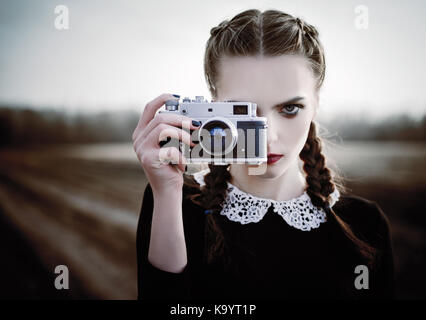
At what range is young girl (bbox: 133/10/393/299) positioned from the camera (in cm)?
87

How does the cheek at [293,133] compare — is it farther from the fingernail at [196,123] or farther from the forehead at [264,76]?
the fingernail at [196,123]

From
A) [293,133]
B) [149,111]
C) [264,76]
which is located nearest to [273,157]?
[293,133]

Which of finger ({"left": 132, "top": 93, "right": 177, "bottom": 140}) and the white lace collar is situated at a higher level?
finger ({"left": 132, "top": 93, "right": 177, "bottom": 140})

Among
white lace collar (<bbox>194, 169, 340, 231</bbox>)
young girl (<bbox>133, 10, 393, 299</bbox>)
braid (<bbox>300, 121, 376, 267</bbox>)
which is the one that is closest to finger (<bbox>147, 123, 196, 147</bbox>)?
young girl (<bbox>133, 10, 393, 299</bbox>)

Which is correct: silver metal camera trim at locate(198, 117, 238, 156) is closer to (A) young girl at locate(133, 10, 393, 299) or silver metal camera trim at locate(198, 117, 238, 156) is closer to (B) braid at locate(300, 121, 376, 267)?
(A) young girl at locate(133, 10, 393, 299)

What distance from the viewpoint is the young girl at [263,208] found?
868 mm

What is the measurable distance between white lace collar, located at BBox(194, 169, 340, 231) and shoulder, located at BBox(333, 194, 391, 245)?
0.27ft

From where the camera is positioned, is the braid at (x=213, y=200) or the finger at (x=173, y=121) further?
the braid at (x=213, y=200)

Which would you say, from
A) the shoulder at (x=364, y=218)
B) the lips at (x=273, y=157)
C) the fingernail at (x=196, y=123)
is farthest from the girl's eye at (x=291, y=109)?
the shoulder at (x=364, y=218)

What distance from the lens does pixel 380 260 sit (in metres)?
1.09

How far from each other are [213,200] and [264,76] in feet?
1.19

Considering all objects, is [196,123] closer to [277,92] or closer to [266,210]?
[277,92]

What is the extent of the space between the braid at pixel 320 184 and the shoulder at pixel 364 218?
3 cm

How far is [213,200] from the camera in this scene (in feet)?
3.41
